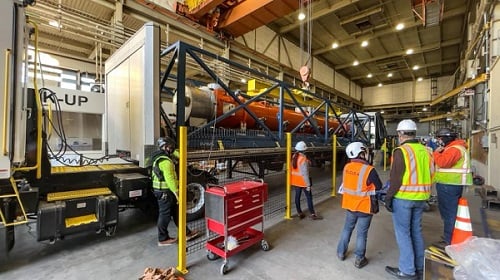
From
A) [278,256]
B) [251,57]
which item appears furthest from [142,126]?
[251,57]

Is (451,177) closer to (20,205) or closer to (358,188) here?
(358,188)

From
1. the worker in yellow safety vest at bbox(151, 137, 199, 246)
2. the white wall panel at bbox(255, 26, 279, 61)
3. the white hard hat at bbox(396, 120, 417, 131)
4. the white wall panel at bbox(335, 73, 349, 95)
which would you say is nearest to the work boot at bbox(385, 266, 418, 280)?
the white hard hat at bbox(396, 120, 417, 131)

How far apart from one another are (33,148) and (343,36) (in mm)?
15768

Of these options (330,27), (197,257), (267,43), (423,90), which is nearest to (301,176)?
(197,257)

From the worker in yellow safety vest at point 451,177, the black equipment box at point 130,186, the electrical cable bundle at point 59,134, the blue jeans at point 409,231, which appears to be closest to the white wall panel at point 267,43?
the electrical cable bundle at point 59,134

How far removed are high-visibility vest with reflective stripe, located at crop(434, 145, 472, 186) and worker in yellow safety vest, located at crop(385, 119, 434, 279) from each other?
3.48 ft

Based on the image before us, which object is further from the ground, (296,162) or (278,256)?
(296,162)

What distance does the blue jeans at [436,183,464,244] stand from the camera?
11.2 ft

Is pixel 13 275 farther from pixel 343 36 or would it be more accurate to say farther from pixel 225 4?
pixel 343 36

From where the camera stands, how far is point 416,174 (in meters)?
2.62

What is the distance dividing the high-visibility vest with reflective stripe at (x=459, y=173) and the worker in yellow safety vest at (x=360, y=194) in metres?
1.39

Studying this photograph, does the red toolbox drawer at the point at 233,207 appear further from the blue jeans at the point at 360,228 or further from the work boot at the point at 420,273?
the work boot at the point at 420,273

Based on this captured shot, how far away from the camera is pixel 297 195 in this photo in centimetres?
488

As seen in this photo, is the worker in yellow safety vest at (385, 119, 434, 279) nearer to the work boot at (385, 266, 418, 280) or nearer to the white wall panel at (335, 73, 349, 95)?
the work boot at (385, 266, 418, 280)
